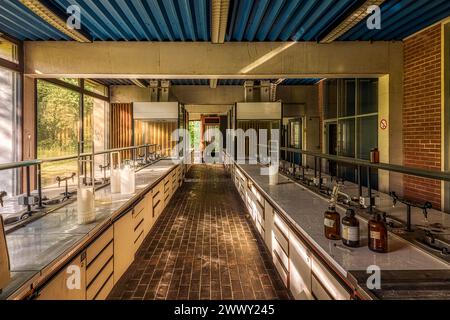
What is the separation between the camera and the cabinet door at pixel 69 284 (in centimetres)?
147

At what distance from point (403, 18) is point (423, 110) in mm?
1232

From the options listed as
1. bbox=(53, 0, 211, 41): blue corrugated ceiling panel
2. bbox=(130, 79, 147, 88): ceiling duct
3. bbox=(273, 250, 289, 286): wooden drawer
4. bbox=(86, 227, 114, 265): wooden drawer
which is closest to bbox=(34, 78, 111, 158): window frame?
bbox=(130, 79, 147, 88): ceiling duct

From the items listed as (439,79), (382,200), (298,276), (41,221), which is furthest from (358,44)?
(41,221)

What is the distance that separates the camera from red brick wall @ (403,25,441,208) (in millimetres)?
3541

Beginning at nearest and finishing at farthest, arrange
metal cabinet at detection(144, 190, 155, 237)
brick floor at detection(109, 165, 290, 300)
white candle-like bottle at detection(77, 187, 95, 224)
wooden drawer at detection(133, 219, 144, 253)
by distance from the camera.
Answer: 1. white candle-like bottle at detection(77, 187, 95, 224)
2. brick floor at detection(109, 165, 290, 300)
3. wooden drawer at detection(133, 219, 144, 253)
4. metal cabinet at detection(144, 190, 155, 237)

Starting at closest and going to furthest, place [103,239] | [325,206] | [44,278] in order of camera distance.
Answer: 1. [44,278]
2. [103,239]
3. [325,206]

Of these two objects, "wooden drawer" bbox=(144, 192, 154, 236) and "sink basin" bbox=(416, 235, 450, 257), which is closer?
"sink basin" bbox=(416, 235, 450, 257)

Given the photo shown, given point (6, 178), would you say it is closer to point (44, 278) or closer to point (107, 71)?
point (107, 71)

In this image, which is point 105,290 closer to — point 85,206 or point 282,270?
point 85,206

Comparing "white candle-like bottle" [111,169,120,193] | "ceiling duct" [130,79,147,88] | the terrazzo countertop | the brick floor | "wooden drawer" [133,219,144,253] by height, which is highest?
"ceiling duct" [130,79,147,88]

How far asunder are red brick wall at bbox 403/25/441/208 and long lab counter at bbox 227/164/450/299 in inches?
68.9

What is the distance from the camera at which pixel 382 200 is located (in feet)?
9.57

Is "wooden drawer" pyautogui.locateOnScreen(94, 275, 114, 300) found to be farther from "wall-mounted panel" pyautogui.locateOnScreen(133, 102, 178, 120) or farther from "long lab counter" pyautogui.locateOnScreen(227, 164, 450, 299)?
"wall-mounted panel" pyautogui.locateOnScreen(133, 102, 178, 120)
